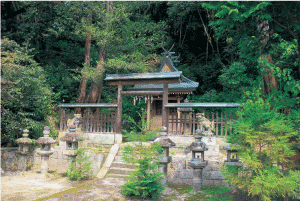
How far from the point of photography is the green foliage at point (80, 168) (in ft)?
24.6

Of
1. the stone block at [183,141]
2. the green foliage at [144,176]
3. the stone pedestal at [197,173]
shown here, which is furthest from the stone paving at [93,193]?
the stone block at [183,141]

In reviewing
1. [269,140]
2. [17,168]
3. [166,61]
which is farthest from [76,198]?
[166,61]

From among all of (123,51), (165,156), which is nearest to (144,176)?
(165,156)

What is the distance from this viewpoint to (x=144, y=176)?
5.65 meters

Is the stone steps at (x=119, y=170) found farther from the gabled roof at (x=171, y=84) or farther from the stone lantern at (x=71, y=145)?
the gabled roof at (x=171, y=84)

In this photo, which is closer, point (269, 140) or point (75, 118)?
point (269, 140)

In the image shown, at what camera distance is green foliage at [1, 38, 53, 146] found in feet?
31.1

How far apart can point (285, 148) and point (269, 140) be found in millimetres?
326

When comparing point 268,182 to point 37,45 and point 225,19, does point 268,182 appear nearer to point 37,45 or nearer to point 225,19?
point 225,19

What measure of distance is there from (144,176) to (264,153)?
9.46 ft

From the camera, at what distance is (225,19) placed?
4.63m

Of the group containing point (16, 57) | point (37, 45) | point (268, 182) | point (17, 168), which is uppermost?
point (37, 45)

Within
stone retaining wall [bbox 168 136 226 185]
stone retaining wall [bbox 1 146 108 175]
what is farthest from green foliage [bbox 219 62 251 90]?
stone retaining wall [bbox 1 146 108 175]

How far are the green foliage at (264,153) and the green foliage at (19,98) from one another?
28.8ft
